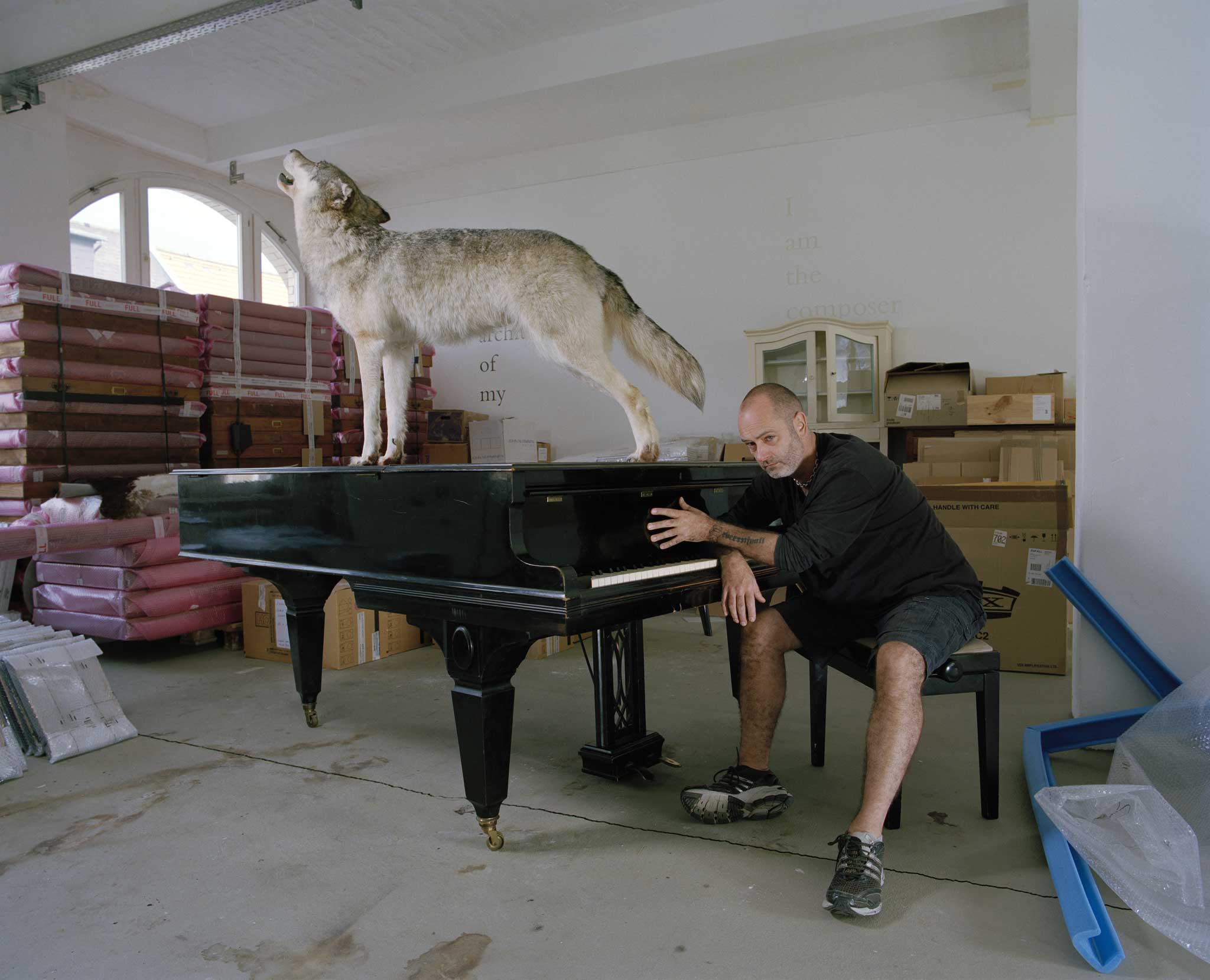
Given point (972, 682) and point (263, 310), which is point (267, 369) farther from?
point (972, 682)

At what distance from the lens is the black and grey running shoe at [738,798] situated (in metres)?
2.33

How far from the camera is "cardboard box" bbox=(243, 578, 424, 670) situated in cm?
421

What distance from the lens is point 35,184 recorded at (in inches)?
222

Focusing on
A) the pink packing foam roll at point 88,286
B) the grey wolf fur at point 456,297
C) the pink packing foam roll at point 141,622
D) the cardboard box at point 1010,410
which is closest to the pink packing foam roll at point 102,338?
the pink packing foam roll at point 88,286

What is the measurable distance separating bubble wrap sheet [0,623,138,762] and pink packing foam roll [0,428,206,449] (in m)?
1.36

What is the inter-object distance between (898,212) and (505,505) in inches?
202

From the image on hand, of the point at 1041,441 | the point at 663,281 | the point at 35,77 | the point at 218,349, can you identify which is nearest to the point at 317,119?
the point at 35,77

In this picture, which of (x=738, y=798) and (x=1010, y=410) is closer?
(x=738, y=798)

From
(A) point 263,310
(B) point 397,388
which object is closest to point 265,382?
(A) point 263,310

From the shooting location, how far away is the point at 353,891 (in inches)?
79.0

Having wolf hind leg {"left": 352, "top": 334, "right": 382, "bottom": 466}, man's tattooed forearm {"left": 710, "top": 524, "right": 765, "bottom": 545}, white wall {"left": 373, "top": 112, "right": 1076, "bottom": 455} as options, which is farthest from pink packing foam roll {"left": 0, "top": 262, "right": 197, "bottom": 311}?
man's tattooed forearm {"left": 710, "top": 524, "right": 765, "bottom": 545}

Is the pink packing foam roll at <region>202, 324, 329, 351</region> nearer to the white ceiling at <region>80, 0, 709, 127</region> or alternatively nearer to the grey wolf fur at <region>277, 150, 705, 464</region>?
the white ceiling at <region>80, 0, 709, 127</region>

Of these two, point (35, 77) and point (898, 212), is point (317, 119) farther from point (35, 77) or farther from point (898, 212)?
point (898, 212)

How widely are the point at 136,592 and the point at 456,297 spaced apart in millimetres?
2835
